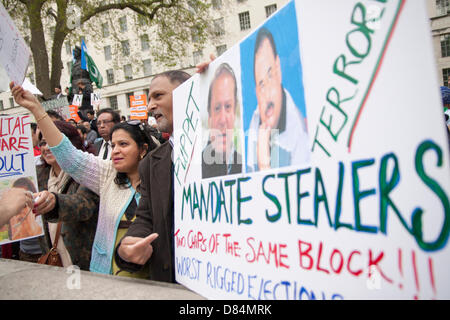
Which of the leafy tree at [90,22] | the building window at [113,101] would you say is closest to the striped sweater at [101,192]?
the leafy tree at [90,22]

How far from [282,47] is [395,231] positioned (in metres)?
0.54

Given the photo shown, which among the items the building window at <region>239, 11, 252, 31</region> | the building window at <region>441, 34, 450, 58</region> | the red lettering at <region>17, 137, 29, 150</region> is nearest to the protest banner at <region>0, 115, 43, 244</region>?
the red lettering at <region>17, 137, 29, 150</region>

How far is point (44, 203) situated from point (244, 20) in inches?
1215

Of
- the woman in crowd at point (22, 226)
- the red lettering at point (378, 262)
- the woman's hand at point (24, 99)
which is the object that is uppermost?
the woman's hand at point (24, 99)

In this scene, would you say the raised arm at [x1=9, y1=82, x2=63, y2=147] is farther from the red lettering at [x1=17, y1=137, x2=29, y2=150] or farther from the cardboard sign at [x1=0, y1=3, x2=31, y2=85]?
the red lettering at [x1=17, y1=137, x2=29, y2=150]

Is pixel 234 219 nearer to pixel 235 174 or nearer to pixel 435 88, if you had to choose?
pixel 235 174

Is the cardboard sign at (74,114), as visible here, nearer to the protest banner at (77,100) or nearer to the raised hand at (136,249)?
the protest banner at (77,100)

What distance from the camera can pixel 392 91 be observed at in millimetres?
687

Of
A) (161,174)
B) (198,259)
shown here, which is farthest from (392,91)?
(161,174)

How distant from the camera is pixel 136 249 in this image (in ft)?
4.82

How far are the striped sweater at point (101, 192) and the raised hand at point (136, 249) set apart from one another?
53cm

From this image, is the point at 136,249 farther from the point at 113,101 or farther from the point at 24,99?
the point at 113,101

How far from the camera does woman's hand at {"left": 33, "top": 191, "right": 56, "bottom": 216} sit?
201 centimetres

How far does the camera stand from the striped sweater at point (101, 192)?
207 cm
